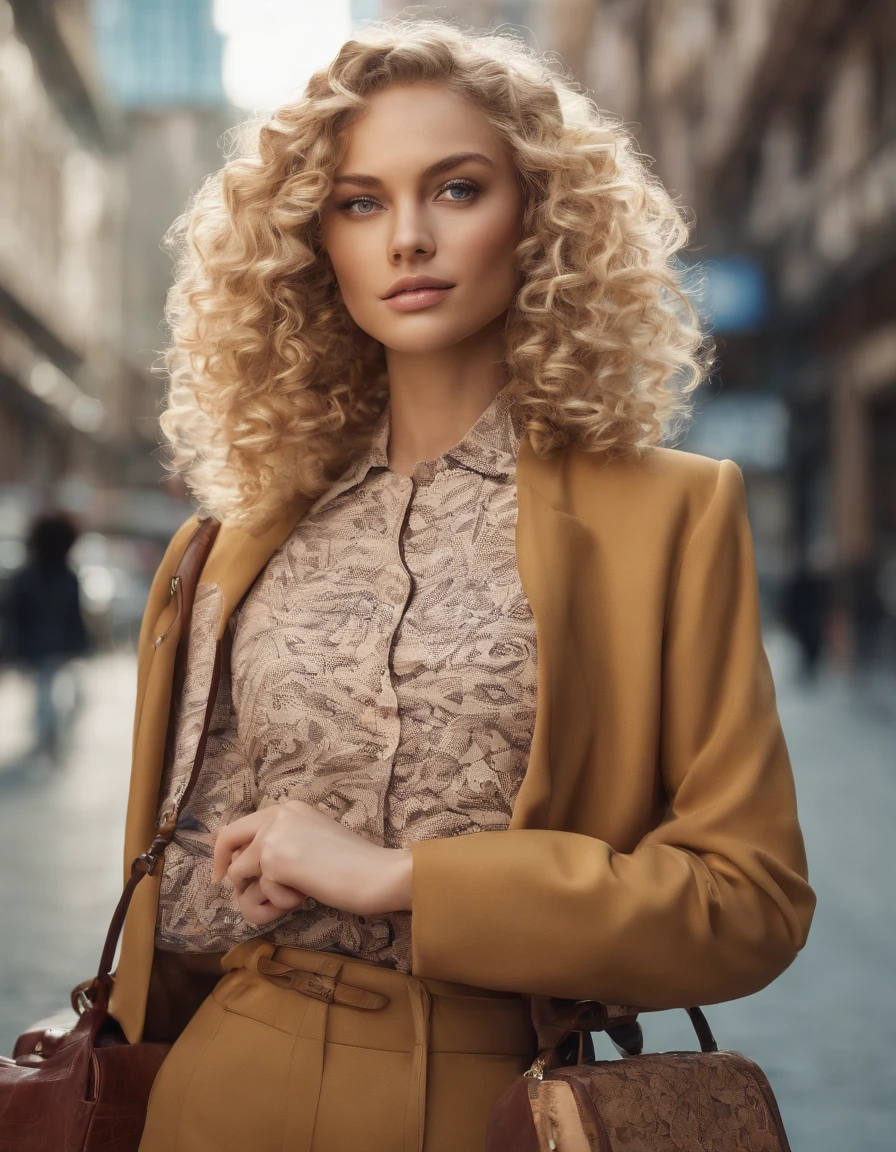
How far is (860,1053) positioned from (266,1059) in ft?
10.9

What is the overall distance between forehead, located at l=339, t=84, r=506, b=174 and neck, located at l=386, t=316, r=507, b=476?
30 centimetres

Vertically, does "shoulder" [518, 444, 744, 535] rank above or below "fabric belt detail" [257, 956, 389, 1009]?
above

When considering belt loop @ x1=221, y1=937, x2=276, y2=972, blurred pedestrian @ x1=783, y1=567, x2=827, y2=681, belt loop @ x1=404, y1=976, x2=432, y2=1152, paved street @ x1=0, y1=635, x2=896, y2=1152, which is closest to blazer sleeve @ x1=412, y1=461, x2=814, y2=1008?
belt loop @ x1=404, y1=976, x2=432, y2=1152

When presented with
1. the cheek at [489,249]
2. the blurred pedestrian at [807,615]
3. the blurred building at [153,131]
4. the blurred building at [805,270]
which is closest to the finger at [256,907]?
the cheek at [489,249]

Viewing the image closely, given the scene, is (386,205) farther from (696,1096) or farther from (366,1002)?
(696,1096)

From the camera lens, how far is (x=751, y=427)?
25250 mm

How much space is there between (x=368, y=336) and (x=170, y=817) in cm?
89

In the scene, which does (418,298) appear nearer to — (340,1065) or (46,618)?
(340,1065)

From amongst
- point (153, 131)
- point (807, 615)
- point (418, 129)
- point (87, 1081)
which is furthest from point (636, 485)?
point (153, 131)

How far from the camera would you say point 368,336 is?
2.33m

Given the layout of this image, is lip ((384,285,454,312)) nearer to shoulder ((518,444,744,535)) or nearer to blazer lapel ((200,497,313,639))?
shoulder ((518,444,744,535))

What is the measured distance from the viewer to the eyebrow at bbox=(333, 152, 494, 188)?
75.2 inches

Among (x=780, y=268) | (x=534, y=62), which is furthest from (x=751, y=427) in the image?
(x=534, y=62)

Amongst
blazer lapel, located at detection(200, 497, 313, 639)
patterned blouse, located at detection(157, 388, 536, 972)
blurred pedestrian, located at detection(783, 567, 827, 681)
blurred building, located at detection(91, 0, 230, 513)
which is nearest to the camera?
patterned blouse, located at detection(157, 388, 536, 972)
